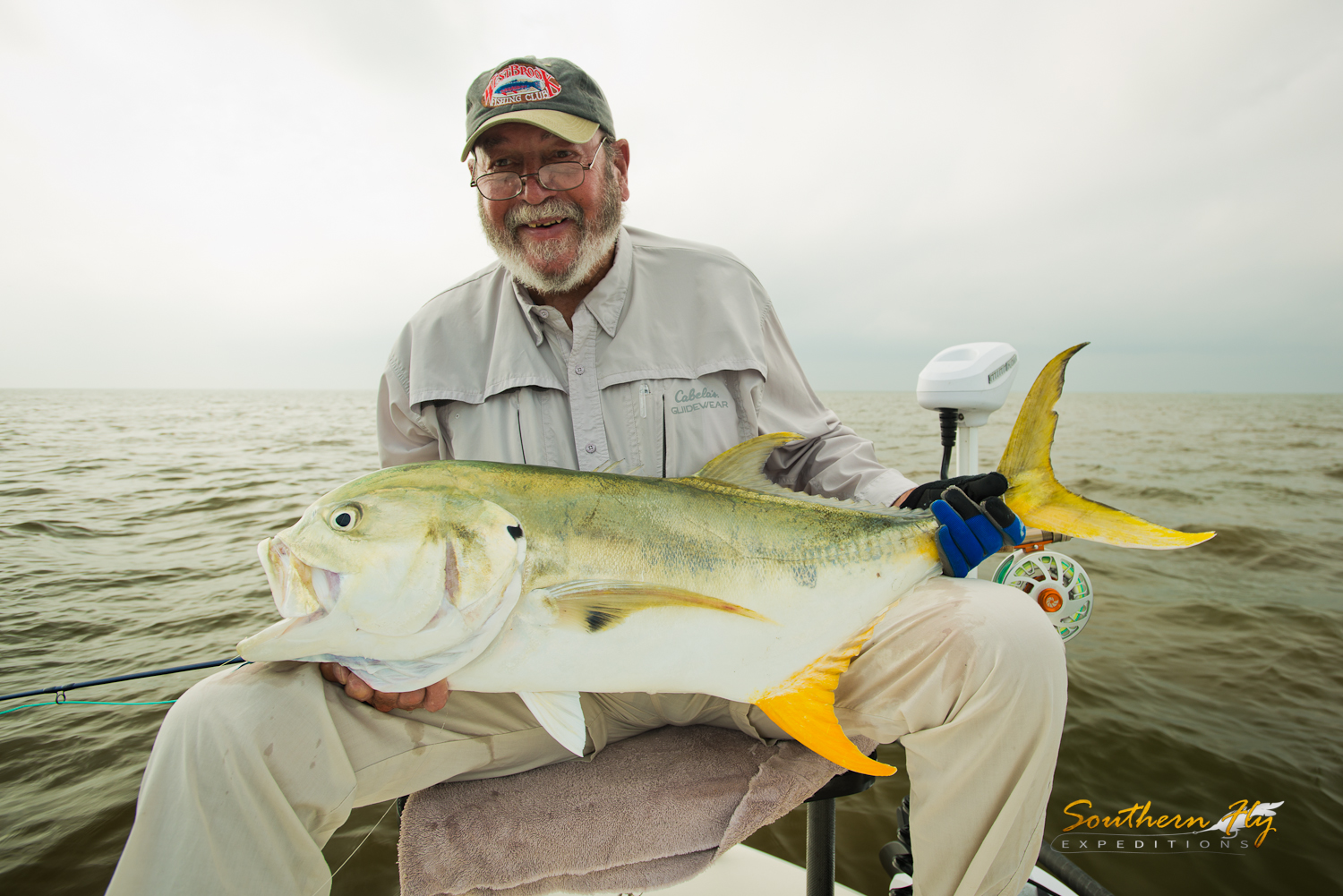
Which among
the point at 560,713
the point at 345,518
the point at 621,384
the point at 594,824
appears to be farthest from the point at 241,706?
the point at 621,384

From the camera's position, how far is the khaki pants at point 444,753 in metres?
1.25

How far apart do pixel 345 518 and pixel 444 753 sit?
81 cm

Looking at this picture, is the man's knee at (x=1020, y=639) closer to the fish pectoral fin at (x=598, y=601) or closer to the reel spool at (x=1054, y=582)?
the fish pectoral fin at (x=598, y=601)

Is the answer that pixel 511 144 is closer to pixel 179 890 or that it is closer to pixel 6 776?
pixel 179 890

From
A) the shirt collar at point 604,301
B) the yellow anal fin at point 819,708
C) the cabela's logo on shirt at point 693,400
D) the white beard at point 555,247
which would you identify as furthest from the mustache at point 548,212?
the yellow anal fin at point 819,708

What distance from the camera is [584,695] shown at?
1861 millimetres

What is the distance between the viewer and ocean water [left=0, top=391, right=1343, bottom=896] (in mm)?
3115

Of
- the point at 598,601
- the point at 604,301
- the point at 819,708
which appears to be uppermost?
the point at 604,301

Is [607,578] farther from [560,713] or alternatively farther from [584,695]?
[584,695]

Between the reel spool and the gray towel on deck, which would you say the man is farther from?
the reel spool

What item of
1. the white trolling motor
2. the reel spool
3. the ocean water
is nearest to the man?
the white trolling motor

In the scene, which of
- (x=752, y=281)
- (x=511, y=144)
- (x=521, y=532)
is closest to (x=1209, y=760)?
(x=752, y=281)

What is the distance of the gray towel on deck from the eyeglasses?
211 cm

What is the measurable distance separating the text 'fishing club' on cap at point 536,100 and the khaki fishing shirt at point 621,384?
50 cm
